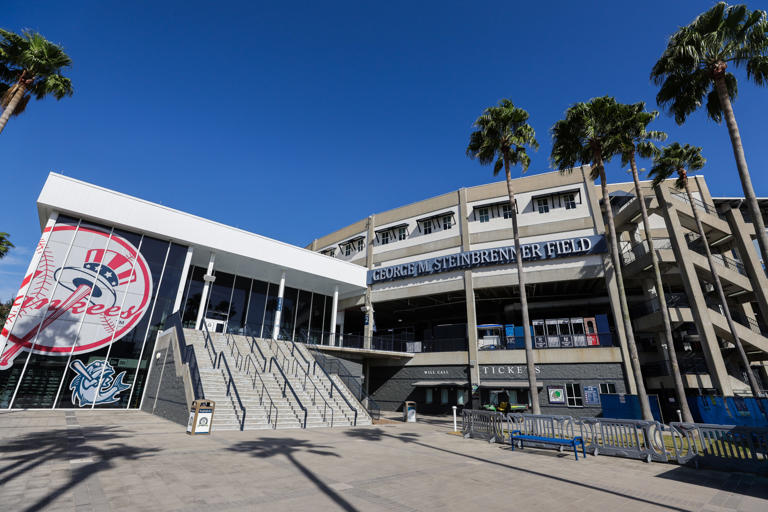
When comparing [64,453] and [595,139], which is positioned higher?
[595,139]

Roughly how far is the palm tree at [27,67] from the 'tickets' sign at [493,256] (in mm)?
21728

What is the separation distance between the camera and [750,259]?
61.1ft

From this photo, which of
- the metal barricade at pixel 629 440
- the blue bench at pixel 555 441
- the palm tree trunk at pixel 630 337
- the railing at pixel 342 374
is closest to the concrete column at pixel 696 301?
the palm tree trunk at pixel 630 337

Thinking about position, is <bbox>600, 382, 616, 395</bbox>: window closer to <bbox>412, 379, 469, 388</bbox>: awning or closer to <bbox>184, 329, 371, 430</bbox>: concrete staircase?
<bbox>412, 379, 469, 388</bbox>: awning

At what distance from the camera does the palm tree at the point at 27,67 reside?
1288cm

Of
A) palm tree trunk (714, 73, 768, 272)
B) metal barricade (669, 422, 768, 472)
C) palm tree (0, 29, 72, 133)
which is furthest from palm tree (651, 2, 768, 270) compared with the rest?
palm tree (0, 29, 72, 133)

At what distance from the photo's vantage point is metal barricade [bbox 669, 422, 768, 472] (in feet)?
25.3

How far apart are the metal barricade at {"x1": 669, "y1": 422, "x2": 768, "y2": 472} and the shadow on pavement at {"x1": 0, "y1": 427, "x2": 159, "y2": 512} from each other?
13064mm

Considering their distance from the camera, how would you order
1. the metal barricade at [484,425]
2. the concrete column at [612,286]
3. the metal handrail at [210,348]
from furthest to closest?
the concrete column at [612,286] → the metal handrail at [210,348] → the metal barricade at [484,425]

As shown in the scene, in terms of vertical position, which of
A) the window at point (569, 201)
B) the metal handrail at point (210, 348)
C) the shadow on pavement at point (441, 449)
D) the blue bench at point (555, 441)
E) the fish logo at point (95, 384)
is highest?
the window at point (569, 201)

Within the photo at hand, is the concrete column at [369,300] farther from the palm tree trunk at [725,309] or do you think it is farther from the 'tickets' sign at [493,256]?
the palm tree trunk at [725,309]

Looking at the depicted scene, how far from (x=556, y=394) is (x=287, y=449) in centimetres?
1779

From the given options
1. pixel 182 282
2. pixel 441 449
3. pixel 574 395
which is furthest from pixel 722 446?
pixel 182 282

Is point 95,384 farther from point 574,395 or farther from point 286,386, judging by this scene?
point 574,395
